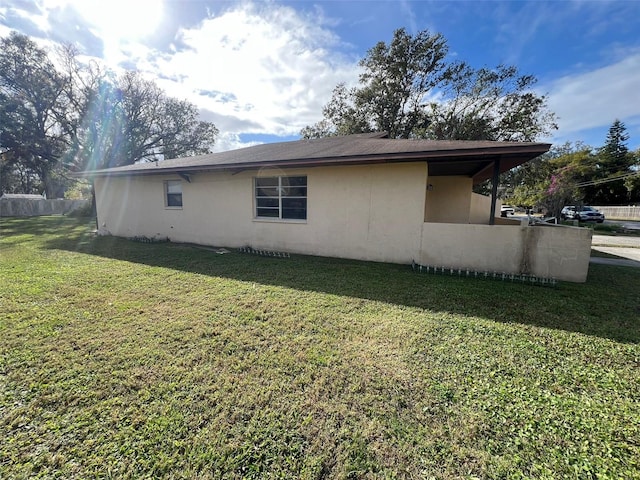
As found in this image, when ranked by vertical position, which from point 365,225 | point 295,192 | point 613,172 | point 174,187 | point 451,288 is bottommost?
point 451,288

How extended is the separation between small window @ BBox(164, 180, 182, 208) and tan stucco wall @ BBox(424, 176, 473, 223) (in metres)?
9.46

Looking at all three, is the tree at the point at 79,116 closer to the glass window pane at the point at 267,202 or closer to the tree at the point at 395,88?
the tree at the point at 395,88

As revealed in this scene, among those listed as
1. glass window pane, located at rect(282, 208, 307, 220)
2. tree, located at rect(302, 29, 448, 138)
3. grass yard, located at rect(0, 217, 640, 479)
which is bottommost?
grass yard, located at rect(0, 217, 640, 479)

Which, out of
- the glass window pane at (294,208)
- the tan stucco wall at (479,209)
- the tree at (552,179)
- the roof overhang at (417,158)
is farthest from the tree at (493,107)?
the glass window pane at (294,208)

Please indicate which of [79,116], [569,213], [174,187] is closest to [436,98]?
[174,187]

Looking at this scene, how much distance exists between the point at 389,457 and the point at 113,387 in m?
2.42

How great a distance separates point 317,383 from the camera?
2.47m

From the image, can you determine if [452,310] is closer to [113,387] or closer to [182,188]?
[113,387]

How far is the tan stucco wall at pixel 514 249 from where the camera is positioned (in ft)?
18.1

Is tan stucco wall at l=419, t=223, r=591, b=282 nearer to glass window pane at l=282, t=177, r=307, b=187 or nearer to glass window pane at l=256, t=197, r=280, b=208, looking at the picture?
glass window pane at l=282, t=177, r=307, b=187

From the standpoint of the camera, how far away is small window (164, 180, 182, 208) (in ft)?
32.7

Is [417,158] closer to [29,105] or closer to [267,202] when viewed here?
[267,202]

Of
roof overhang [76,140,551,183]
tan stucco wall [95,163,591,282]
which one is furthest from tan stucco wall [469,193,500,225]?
roof overhang [76,140,551,183]

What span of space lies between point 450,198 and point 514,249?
5272mm
